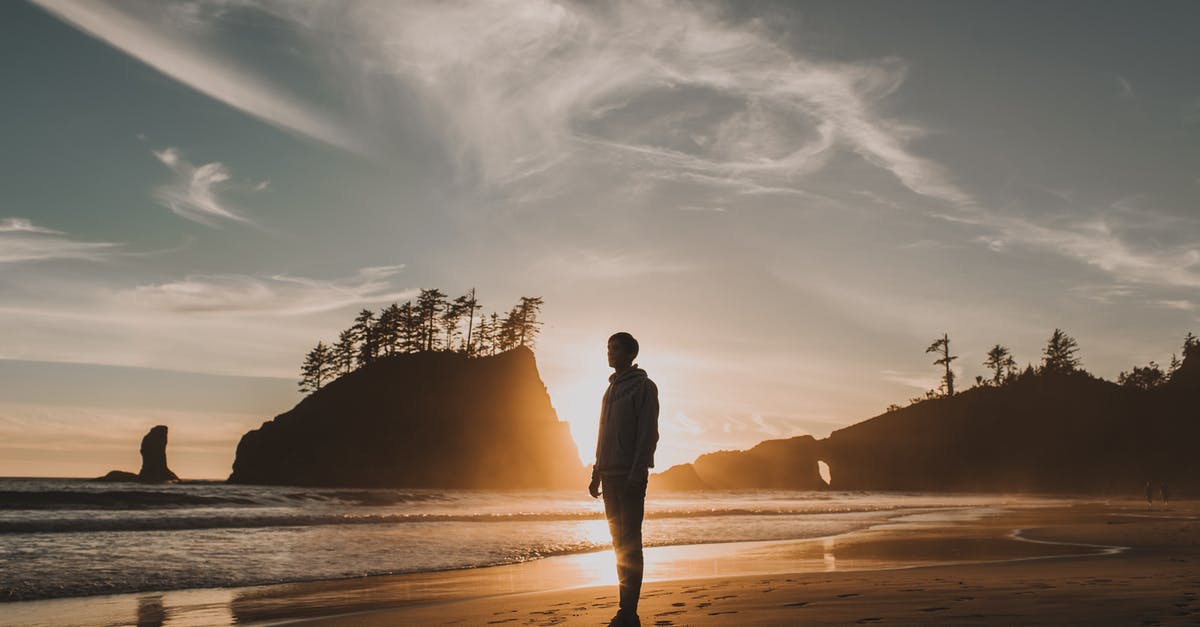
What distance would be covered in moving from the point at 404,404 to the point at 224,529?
213 feet

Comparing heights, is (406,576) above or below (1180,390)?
below

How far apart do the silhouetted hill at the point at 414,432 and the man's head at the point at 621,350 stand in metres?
81.1

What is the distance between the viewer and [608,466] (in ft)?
22.0

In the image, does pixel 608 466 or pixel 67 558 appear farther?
pixel 67 558

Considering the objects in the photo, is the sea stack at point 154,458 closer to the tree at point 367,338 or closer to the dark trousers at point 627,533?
the tree at point 367,338

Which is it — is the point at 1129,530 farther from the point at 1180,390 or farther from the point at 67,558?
the point at 1180,390

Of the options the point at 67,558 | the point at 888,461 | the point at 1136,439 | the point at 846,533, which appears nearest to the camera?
the point at 67,558

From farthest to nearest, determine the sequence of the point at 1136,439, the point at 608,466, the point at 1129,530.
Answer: the point at 1136,439, the point at 1129,530, the point at 608,466

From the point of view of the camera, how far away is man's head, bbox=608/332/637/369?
22.7 feet

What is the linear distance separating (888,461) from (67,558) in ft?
346

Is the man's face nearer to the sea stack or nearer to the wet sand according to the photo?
the wet sand

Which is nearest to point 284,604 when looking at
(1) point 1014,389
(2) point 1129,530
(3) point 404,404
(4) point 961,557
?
(4) point 961,557

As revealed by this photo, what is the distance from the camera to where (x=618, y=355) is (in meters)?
6.92

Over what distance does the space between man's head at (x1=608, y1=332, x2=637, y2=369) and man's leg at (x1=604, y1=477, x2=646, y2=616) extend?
40.2 inches
